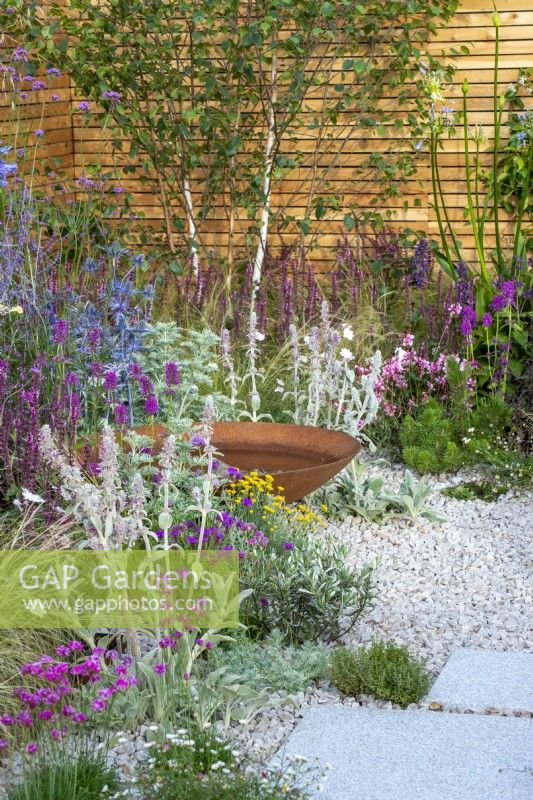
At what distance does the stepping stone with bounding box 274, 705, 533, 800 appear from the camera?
2561 millimetres

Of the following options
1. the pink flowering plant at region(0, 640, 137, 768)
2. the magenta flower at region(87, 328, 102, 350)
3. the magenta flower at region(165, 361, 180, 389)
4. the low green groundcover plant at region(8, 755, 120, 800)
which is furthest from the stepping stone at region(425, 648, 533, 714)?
the magenta flower at region(87, 328, 102, 350)

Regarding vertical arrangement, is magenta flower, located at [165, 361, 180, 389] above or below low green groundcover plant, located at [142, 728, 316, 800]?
above

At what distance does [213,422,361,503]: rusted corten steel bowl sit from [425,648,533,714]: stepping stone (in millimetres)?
1339

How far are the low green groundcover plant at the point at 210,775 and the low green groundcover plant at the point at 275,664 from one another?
0.40 meters

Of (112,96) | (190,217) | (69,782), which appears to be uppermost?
(112,96)

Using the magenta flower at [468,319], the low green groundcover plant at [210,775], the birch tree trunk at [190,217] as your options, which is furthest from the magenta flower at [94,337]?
the birch tree trunk at [190,217]

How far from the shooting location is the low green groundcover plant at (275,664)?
312cm

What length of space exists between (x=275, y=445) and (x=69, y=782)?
7.94 feet

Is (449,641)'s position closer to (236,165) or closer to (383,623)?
(383,623)

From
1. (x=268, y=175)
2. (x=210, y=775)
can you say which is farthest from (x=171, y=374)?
(x=268, y=175)

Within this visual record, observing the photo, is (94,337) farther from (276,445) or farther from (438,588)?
(438,588)

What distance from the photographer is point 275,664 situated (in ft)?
10.4

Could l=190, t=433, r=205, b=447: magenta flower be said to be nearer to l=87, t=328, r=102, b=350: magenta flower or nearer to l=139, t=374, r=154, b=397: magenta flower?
l=139, t=374, r=154, b=397: magenta flower

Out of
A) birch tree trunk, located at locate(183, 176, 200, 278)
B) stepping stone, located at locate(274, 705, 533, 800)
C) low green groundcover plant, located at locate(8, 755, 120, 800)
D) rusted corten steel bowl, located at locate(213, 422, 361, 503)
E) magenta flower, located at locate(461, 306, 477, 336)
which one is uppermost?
birch tree trunk, located at locate(183, 176, 200, 278)
